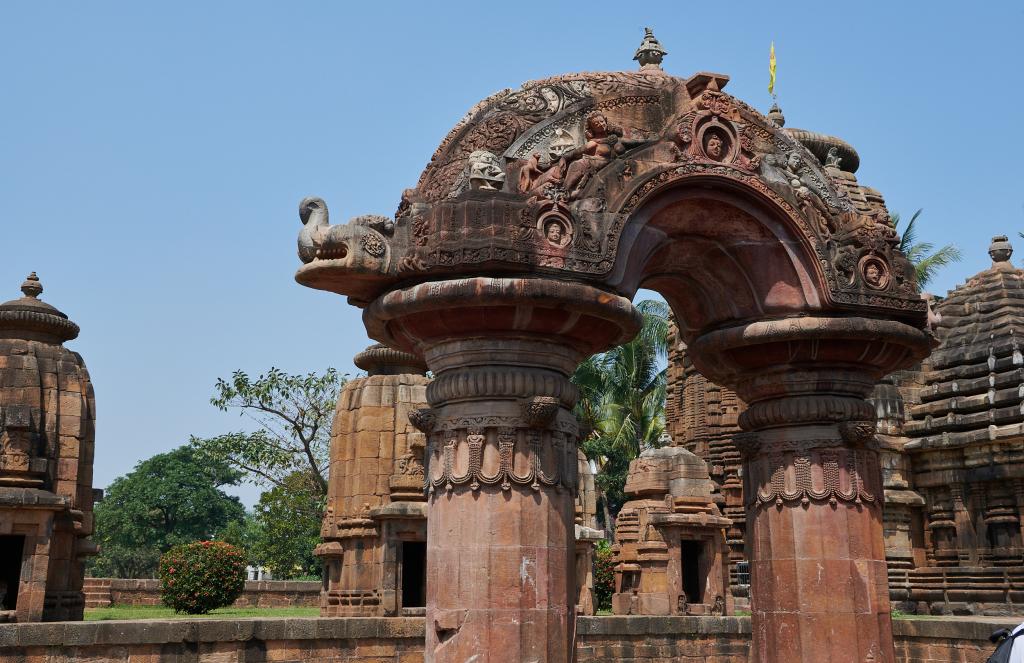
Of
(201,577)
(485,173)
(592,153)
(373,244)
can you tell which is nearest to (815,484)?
(592,153)

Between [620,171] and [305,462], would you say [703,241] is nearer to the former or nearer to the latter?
[620,171]

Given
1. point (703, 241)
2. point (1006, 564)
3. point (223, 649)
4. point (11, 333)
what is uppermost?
point (11, 333)

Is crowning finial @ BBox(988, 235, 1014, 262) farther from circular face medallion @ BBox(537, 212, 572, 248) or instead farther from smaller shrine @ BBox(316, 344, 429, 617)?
circular face medallion @ BBox(537, 212, 572, 248)

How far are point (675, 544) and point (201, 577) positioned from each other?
34.5 ft

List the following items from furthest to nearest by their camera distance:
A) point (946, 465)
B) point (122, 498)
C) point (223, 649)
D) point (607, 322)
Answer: point (122, 498)
point (946, 465)
point (223, 649)
point (607, 322)

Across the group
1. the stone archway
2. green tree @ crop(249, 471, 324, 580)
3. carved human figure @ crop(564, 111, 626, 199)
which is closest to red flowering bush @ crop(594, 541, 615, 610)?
green tree @ crop(249, 471, 324, 580)

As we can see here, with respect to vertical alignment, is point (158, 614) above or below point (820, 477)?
below

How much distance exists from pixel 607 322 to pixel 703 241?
119cm

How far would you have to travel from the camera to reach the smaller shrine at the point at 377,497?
19.2 metres

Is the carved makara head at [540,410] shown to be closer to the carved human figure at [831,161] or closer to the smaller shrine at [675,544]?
the carved human figure at [831,161]

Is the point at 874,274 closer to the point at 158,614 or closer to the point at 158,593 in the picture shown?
the point at 158,614

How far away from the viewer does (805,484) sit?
275 inches

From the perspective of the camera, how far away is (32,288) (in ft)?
61.4

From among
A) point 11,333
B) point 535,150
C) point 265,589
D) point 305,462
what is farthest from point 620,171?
point 305,462
